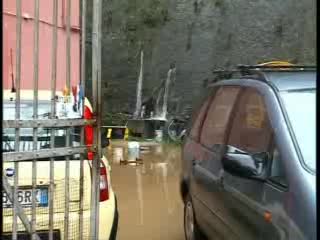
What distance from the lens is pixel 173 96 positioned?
21562 millimetres

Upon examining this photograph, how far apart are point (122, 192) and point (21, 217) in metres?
6.04

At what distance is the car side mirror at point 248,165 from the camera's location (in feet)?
13.1

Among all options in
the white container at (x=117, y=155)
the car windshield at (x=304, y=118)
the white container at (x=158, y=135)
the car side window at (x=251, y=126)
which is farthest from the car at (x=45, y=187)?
the white container at (x=158, y=135)

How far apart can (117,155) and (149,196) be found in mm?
4732

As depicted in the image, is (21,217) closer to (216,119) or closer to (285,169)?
(285,169)

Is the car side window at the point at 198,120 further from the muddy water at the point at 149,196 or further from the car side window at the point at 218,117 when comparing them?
the muddy water at the point at 149,196

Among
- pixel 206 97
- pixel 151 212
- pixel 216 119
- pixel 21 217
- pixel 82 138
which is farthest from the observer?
pixel 151 212

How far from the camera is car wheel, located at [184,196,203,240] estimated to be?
589cm

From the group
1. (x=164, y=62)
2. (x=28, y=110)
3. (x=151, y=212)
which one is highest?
(x=164, y=62)

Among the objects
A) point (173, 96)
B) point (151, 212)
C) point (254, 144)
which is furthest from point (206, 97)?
point (173, 96)

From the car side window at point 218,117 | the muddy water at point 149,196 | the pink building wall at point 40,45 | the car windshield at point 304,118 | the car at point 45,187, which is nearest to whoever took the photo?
the car windshield at point 304,118

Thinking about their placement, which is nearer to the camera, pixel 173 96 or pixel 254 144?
pixel 254 144

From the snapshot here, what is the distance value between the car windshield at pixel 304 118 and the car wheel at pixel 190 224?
6.37 ft

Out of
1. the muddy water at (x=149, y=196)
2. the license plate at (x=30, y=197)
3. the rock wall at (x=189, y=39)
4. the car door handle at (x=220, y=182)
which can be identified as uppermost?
the rock wall at (x=189, y=39)
